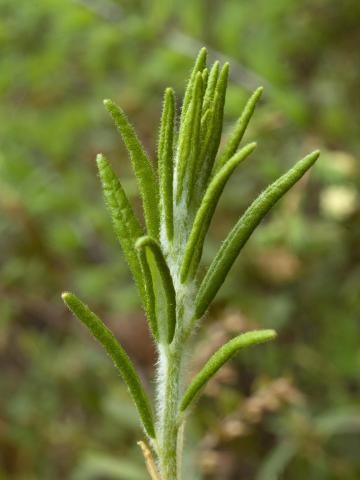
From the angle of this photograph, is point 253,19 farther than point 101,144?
No

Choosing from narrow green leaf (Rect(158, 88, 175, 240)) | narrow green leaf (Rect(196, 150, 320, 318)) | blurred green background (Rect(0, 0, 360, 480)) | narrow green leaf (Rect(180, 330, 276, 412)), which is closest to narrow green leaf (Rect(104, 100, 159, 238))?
narrow green leaf (Rect(158, 88, 175, 240))

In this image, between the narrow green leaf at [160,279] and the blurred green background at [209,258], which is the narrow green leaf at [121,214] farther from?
the blurred green background at [209,258]

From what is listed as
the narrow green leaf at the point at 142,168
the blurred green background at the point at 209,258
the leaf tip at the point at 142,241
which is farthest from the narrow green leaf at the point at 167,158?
the blurred green background at the point at 209,258

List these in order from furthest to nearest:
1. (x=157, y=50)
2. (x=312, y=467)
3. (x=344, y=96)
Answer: (x=344, y=96)
(x=157, y=50)
(x=312, y=467)

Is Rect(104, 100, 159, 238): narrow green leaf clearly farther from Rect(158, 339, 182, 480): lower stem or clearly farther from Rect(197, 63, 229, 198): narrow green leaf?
Rect(158, 339, 182, 480): lower stem

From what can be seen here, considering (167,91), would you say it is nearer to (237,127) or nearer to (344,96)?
(237,127)

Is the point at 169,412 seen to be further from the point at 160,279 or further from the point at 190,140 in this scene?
the point at 190,140

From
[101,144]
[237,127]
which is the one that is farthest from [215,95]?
[101,144]
